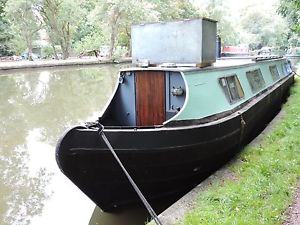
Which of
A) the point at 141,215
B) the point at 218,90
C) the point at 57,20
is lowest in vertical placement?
the point at 141,215

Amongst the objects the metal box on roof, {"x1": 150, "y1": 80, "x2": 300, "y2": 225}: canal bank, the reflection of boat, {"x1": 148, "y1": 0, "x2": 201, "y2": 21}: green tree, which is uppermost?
{"x1": 148, "y1": 0, "x2": 201, "y2": 21}: green tree

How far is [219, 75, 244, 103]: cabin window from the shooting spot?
651 cm

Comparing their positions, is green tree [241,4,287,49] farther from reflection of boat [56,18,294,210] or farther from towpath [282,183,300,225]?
towpath [282,183,300,225]

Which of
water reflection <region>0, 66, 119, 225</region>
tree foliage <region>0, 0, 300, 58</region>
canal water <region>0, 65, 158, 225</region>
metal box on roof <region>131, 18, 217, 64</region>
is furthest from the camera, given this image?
tree foliage <region>0, 0, 300, 58</region>

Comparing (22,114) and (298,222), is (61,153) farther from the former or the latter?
(22,114)

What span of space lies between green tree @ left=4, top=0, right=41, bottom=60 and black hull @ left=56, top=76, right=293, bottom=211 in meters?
27.6

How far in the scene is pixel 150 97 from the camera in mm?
5844

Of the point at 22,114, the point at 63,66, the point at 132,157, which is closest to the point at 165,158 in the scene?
the point at 132,157

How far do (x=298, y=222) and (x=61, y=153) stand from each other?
8.92 feet

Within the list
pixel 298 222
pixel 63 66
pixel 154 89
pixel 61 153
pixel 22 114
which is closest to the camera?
pixel 298 222

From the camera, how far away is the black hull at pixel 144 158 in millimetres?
4391

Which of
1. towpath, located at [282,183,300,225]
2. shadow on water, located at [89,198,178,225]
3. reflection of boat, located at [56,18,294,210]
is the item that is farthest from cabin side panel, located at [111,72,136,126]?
towpath, located at [282,183,300,225]

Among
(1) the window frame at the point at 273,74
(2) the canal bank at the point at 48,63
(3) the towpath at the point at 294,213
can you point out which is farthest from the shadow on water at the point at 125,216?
(2) the canal bank at the point at 48,63

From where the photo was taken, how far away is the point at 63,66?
29.8 meters
